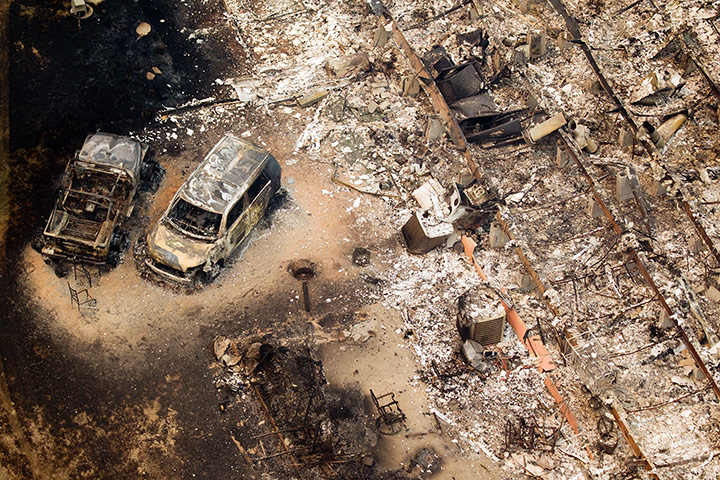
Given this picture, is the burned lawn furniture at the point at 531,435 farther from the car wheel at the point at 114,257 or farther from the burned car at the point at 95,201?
the burned car at the point at 95,201

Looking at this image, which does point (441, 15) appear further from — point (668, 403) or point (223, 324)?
point (668, 403)

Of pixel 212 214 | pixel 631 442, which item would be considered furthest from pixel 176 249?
pixel 631 442

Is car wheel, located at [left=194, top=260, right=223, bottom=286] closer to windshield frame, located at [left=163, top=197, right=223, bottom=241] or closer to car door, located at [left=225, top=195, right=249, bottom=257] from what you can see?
car door, located at [left=225, top=195, right=249, bottom=257]

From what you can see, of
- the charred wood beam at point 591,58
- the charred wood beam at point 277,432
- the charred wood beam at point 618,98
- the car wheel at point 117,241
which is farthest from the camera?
the charred wood beam at point 591,58

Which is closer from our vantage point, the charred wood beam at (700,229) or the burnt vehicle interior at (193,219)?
the burnt vehicle interior at (193,219)

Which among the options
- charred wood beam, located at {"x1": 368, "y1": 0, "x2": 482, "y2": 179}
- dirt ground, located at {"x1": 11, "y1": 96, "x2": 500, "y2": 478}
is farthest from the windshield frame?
charred wood beam, located at {"x1": 368, "y1": 0, "x2": 482, "y2": 179}

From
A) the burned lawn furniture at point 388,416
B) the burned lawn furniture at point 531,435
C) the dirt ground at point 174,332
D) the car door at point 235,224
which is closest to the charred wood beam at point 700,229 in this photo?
the burned lawn furniture at point 531,435

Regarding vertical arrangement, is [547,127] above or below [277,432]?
above
